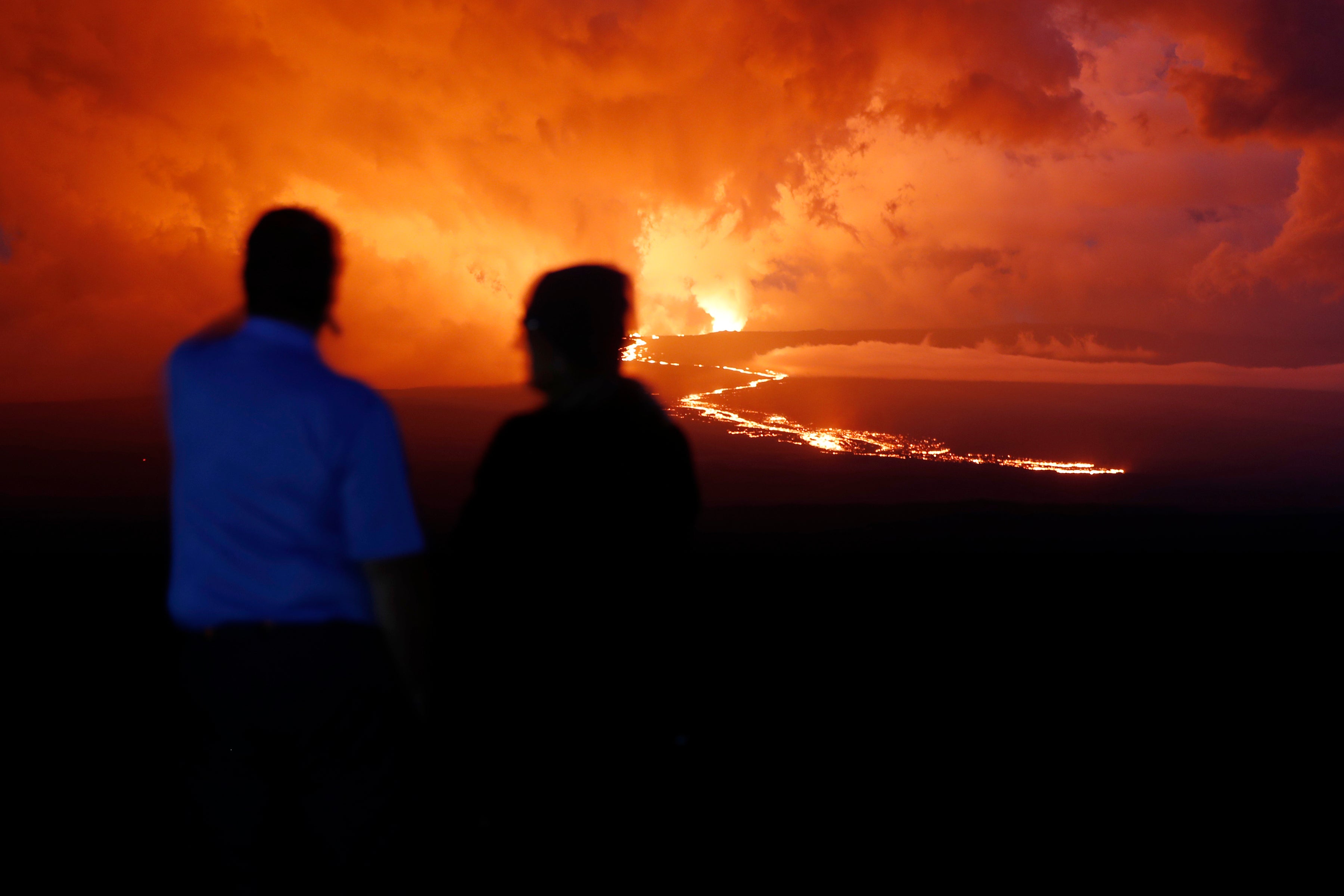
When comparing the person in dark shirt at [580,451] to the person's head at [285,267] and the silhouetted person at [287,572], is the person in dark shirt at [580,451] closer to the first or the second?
the silhouetted person at [287,572]

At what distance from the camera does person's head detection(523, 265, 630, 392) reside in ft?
4.27

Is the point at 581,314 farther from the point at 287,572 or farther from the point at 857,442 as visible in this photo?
the point at 857,442

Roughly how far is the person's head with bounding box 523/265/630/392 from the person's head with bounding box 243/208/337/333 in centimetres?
34

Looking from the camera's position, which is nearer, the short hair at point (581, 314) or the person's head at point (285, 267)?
the person's head at point (285, 267)

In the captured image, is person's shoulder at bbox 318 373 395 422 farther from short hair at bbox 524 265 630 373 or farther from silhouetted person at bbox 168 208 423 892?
short hair at bbox 524 265 630 373

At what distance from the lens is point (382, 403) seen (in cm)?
115

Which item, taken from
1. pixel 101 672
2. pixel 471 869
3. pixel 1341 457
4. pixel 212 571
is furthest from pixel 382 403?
Result: pixel 1341 457

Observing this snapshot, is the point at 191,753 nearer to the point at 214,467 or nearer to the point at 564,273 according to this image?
the point at 214,467

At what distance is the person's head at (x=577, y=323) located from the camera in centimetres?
130

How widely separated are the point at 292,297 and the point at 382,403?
222 millimetres

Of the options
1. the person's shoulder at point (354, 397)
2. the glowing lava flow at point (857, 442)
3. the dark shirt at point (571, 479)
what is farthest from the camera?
the glowing lava flow at point (857, 442)

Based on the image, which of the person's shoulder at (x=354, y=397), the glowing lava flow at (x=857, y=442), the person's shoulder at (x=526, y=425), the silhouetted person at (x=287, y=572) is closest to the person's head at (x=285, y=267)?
the silhouetted person at (x=287, y=572)

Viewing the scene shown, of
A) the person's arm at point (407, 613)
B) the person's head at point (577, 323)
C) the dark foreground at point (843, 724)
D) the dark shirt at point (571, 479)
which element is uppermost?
the person's head at point (577, 323)

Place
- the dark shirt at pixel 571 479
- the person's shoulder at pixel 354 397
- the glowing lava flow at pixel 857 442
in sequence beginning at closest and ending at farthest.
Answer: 1. the person's shoulder at pixel 354 397
2. the dark shirt at pixel 571 479
3. the glowing lava flow at pixel 857 442
